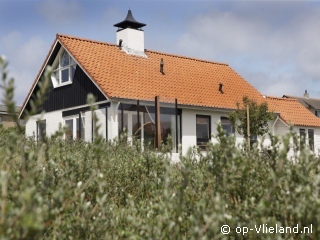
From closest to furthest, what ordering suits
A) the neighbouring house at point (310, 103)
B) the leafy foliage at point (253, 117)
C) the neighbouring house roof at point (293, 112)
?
the leafy foliage at point (253, 117) < the neighbouring house roof at point (293, 112) < the neighbouring house at point (310, 103)

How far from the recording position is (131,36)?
26.9m

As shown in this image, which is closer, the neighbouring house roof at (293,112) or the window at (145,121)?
the window at (145,121)

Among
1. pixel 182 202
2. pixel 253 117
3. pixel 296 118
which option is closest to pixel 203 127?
pixel 253 117

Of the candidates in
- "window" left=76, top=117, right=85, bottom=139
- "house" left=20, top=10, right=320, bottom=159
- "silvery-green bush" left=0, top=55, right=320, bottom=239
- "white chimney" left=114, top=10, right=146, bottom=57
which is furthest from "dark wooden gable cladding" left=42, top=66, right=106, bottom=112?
"silvery-green bush" left=0, top=55, right=320, bottom=239

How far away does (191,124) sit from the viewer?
25.0m

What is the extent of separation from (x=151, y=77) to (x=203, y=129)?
150 inches

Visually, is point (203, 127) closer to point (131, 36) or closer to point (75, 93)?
point (131, 36)

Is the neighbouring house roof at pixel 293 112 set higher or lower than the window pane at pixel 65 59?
lower

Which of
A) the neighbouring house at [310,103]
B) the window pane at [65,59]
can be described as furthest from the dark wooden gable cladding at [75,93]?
the neighbouring house at [310,103]

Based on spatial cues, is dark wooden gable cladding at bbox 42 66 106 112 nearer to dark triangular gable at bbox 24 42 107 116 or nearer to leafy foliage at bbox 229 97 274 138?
dark triangular gable at bbox 24 42 107 116

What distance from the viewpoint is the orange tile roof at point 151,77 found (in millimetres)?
23641

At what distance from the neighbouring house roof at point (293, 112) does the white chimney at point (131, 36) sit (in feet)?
29.4

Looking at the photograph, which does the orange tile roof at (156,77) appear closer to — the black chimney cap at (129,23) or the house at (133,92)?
the house at (133,92)

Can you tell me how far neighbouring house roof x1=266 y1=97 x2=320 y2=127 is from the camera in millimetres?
30962
